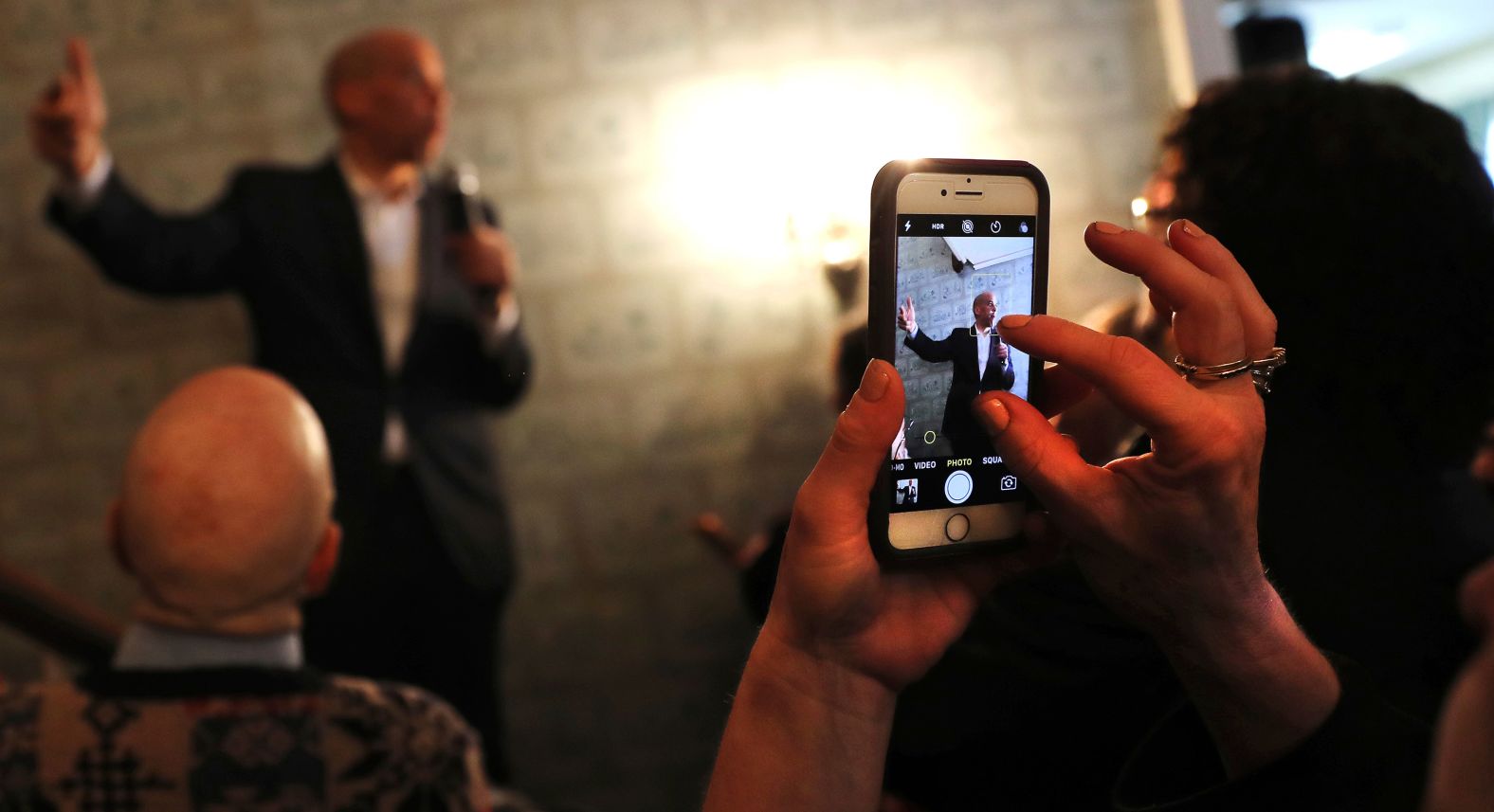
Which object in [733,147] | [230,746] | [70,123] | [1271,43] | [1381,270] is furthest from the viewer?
[733,147]

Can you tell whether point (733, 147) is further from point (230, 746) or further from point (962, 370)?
point (962, 370)

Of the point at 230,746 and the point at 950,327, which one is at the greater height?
the point at 950,327

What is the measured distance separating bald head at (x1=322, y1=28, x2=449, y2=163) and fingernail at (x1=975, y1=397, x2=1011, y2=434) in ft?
4.57

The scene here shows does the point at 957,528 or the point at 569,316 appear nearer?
the point at 957,528

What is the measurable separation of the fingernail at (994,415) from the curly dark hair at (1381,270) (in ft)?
0.47

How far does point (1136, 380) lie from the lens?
29 centimetres

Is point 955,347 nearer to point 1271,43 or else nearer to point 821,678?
point 821,678

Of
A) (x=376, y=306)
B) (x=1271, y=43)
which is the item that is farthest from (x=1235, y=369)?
(x=376, y=306)

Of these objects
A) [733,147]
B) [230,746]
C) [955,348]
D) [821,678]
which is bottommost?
[230,746]

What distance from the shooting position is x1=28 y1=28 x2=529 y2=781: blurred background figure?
1.51 metres

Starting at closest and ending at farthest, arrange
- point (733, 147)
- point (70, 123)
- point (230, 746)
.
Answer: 1. point (230, 746)
2. point (70, 123)
3. point (733, 147)

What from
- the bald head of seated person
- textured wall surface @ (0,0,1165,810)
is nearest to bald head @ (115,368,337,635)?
the bald head of seated person

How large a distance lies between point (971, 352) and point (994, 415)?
0.03 metres

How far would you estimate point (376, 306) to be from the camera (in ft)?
4.99
